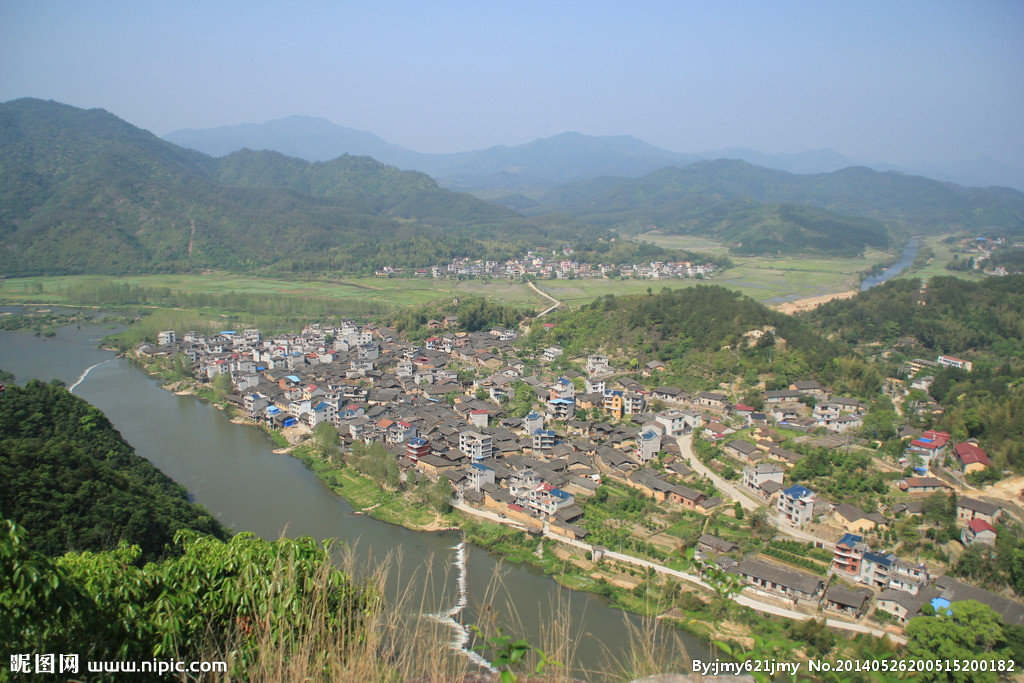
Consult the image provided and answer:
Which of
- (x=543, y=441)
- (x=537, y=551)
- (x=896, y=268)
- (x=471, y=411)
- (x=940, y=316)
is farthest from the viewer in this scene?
(x=896, y=268)

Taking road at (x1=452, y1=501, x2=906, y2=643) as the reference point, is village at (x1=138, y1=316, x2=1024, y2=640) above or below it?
above

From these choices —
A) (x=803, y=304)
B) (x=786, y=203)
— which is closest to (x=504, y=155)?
(x=786, y=203)

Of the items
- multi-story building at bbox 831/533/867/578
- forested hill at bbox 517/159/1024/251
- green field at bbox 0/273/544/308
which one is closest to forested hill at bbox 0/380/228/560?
multi-story building at bbox 831/533/867/578

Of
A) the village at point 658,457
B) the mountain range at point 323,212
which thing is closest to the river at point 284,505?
the village at point 658,457

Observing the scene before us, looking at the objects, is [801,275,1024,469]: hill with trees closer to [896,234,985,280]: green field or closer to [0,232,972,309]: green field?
[0,232,972,309]: green field

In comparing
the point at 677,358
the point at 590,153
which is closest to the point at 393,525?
the point at 677,358

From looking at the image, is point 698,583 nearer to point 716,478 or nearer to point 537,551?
point 537,551

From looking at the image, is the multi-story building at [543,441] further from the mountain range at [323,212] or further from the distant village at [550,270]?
the mountain range at [323,212]
